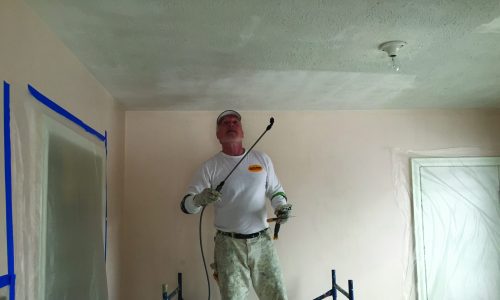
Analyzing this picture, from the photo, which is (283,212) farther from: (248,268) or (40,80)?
(40,80)

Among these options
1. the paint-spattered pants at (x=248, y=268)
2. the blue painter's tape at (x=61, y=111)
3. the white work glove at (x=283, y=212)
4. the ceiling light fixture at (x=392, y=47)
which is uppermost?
the ceiling light fixture at (x=392, y=47)

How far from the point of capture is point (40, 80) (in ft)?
4.82

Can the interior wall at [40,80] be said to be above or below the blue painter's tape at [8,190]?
above

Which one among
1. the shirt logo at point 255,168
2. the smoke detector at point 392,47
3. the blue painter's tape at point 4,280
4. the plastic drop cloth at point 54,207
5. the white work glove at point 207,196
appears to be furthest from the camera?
the shirt logo at point 255,168

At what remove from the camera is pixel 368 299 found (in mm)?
2775

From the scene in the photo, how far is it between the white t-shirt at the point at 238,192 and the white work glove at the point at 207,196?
12cm

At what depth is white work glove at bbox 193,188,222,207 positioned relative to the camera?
6.61 feet

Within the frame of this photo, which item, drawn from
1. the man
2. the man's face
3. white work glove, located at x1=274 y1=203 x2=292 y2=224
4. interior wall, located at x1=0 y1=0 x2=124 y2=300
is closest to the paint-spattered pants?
the man

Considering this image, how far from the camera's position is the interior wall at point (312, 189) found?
2723mm

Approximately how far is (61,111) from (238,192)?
0.95m

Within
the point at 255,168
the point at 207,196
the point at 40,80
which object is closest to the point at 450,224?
the point at 255,168

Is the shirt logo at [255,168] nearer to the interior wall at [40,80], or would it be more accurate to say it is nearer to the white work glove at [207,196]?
the white work glove at [207,196]

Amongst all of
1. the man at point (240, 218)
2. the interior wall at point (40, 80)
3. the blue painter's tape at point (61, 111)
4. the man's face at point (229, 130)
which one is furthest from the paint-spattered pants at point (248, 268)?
the blue painter's tape at point (61, 111)

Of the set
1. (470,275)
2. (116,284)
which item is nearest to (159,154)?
(116,284)
